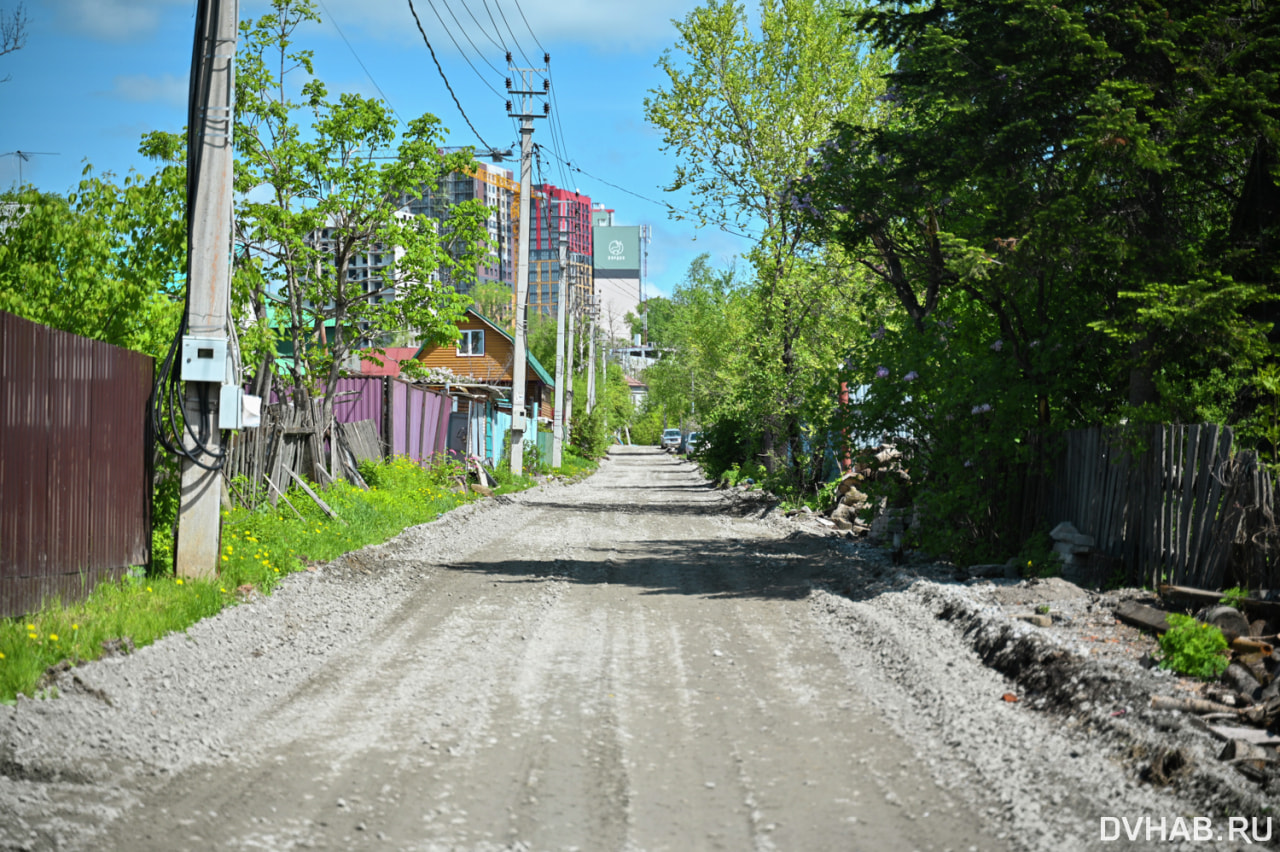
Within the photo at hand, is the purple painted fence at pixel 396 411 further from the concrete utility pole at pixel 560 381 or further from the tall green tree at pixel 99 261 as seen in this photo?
the concrete utility pole at pixel 560 381

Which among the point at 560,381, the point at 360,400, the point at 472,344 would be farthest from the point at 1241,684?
the point at 472,344

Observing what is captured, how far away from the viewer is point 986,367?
1196 cm

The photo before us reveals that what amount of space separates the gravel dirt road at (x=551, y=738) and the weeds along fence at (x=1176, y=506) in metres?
1.79

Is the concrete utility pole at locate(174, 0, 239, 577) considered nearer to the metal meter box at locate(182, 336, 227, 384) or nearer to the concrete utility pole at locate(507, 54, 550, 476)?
the metal meter box at locate(182, 336, 227, 384)

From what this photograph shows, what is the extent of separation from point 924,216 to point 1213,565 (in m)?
6.83

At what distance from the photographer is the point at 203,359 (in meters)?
9.73

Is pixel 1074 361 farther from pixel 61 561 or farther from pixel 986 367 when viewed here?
pixel 61 561

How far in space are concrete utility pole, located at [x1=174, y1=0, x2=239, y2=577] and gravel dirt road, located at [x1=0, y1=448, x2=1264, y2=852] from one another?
98cm

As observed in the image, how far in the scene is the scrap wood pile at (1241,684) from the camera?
204 inches

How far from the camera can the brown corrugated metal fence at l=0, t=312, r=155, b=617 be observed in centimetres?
724

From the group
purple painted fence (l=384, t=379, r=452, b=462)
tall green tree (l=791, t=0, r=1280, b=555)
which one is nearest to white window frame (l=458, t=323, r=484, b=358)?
purple painted fence (l=384, t=379, r=452, b=462)

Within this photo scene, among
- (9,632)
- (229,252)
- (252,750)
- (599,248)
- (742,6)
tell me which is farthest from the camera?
(599,248)

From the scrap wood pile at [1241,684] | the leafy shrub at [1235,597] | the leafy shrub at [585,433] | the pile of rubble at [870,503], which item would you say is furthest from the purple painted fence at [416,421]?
the leafy shrub at [585,433]

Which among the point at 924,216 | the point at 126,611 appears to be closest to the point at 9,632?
the point at 126,611
